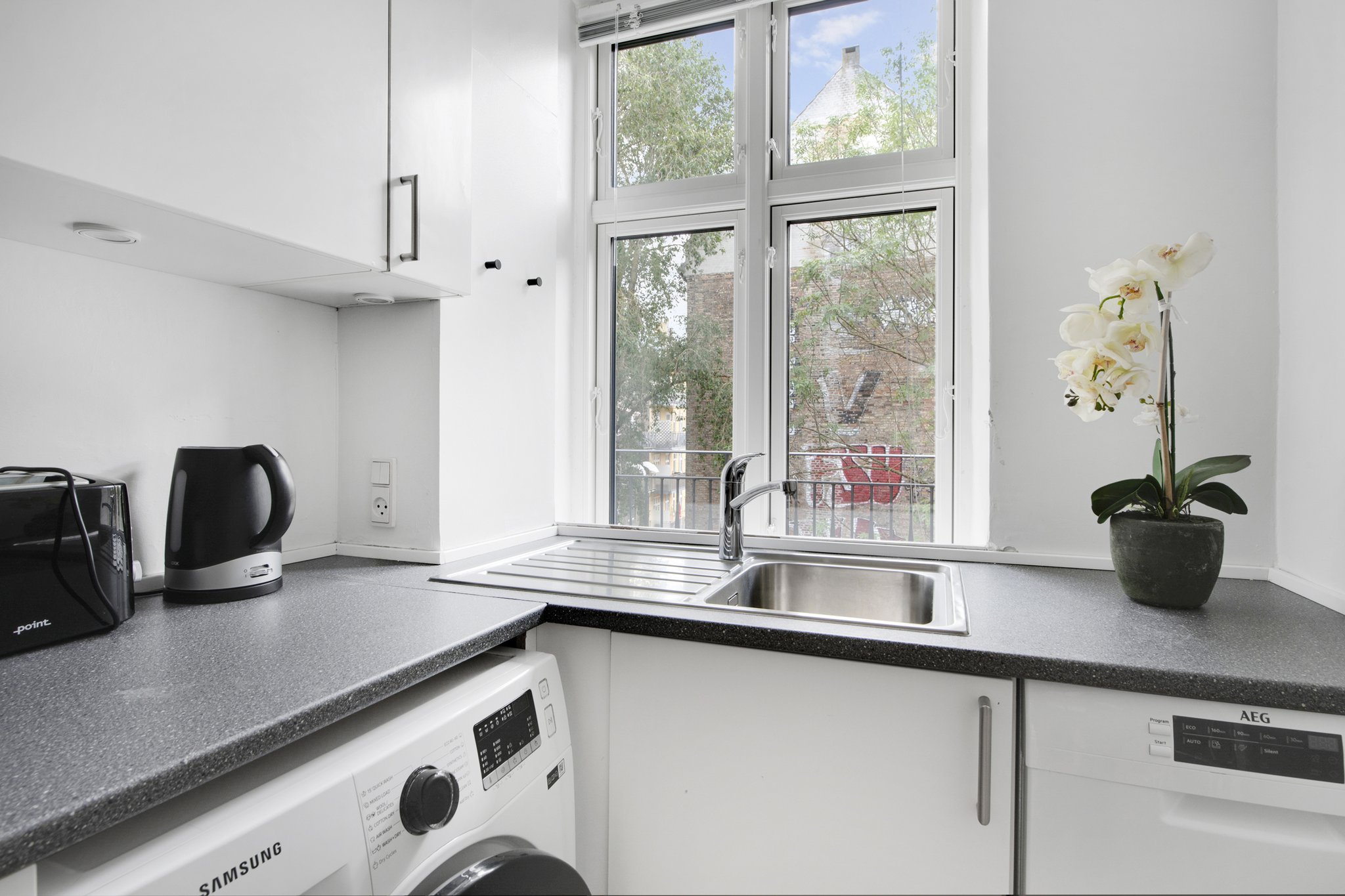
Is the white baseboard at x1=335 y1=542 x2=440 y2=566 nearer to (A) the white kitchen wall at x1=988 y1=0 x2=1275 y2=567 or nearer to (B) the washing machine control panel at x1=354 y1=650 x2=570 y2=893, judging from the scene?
A: (B) the washing machine control panel at x1=354 y1=650 x2=570 y2=893

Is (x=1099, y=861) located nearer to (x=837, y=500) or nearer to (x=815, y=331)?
(x=837, y=500)

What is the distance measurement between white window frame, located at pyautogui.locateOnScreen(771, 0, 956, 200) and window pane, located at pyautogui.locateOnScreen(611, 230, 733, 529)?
252 mm

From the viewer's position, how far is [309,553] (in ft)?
5.08

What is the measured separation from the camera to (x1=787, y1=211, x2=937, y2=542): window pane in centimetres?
178

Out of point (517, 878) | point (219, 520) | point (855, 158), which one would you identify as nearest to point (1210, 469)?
point (855, 158)

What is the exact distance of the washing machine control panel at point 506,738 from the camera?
2.97 ft

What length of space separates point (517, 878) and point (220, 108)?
43.2 inches

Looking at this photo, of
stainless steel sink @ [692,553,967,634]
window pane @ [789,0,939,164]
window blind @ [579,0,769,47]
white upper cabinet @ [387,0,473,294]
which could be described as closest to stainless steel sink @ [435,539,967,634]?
stainless steel sink @ [692,553,967,634]

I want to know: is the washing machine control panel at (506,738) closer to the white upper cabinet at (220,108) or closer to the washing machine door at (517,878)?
the washing machine door at (517,878)

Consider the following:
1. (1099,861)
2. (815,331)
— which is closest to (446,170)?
(815,331)

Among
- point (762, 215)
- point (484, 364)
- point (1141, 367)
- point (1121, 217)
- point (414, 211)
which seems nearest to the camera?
point (1141, 367)

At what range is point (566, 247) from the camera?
208 centimetres

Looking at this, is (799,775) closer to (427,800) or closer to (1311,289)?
(427,800)

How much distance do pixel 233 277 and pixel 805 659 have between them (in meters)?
1.28
